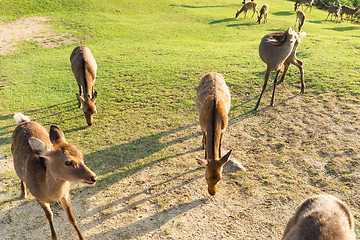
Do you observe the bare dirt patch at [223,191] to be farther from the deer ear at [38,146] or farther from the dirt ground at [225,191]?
the deer ear at [38,146]

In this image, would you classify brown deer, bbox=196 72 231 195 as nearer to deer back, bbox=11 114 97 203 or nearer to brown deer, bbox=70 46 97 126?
deer back, bbox=11 114 97 203

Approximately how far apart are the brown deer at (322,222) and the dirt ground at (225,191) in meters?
1.66

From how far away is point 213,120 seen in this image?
17.5ft

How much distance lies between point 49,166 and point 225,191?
3.91 m

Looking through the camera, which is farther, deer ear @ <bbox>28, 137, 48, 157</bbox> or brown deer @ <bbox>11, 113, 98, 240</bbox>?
brown deer @ <bbox>11, 113, 98, 240</bbox>

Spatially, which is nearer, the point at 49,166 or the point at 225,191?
the point at 49,166

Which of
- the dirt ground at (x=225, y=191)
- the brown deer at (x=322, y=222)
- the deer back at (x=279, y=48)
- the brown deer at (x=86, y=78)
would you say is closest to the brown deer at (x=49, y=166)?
the dirt ground at (x=225, y=191)

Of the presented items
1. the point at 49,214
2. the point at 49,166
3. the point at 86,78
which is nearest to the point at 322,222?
the point at 49,166

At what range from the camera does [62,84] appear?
11484 millimetres

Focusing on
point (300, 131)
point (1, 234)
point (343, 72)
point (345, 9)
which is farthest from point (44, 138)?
point (345, 9)

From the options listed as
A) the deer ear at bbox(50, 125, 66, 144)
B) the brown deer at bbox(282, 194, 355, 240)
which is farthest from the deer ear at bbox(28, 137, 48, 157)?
the brown deer at bbox(282, 194, 355, 240)

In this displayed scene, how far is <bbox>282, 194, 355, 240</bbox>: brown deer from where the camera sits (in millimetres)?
3088

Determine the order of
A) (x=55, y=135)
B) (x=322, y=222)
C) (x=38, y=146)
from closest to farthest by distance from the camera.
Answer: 1. (x=322, y=222)
2. (x=38, y=146)
3. (x=55, y=135)

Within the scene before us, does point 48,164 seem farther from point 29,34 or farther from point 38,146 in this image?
point 29,34
